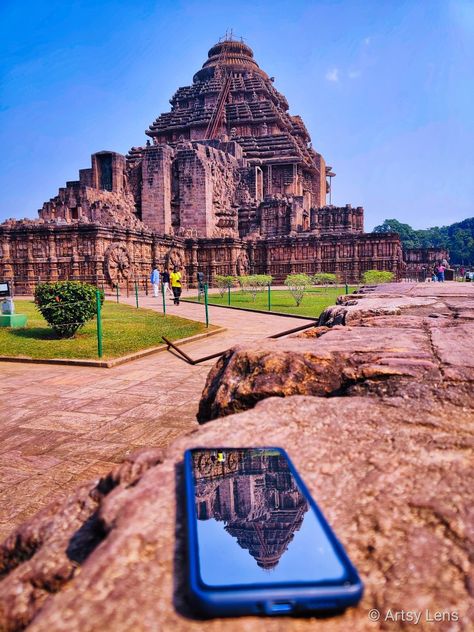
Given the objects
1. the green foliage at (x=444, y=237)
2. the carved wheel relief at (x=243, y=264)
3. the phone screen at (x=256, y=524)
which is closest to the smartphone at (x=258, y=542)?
the phone screen at (x=256, y=524)

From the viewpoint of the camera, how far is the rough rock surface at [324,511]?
936 mm

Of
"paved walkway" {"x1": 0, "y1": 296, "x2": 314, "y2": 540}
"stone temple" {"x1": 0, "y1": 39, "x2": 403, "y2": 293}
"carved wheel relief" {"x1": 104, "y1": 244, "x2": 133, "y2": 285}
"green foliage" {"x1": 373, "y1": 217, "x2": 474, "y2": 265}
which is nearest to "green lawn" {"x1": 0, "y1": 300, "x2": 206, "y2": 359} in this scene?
"paved walkway" {"x1": 0, "y1": 296, "x2": 314, "y2": 540}

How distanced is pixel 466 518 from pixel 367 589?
1.27 feet

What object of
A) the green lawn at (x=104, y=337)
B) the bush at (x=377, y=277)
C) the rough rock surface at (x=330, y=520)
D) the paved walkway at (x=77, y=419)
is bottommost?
the paved walkway at (x=77, y=419)

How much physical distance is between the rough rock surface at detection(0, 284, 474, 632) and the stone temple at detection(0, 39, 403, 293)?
24012 mm

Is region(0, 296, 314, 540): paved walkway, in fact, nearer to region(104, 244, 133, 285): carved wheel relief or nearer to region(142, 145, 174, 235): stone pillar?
region(104, 244, 133, 285): carved wheel relief

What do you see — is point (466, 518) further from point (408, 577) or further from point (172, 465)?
point (172, 465)

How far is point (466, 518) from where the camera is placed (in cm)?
120

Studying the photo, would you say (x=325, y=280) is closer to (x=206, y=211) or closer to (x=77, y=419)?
(x=206, y=211)

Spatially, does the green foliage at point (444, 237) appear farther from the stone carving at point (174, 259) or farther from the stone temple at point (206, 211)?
the stone carving at point (174, 259)

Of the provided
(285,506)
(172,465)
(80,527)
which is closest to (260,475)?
(285,506)

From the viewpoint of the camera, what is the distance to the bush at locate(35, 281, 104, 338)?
372 inches

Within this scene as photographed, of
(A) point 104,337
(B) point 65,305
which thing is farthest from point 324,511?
(B) point 65,305

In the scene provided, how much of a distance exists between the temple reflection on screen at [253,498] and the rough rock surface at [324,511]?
0.25 feet
